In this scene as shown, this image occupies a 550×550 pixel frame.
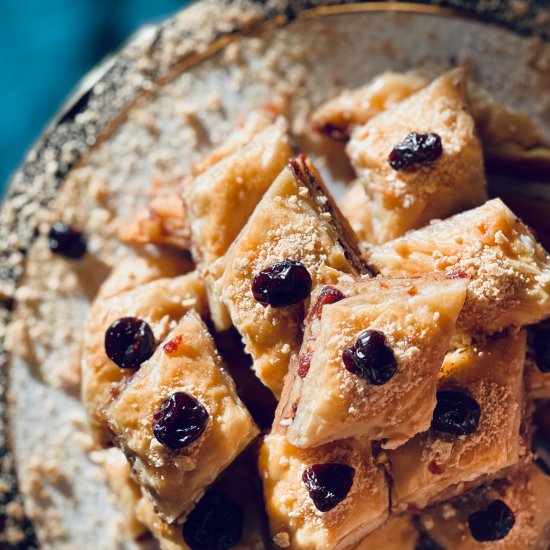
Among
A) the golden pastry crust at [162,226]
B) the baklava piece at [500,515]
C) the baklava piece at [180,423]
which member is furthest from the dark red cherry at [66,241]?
the baklava piece at [500,515]

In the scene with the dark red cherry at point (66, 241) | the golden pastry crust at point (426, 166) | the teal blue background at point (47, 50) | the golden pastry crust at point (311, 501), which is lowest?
the golden pastry crust at point (311, 501)

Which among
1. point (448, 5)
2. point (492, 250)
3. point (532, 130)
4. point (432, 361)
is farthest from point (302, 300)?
point (448, 5)

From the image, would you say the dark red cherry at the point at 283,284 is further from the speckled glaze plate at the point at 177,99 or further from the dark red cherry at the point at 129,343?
the speckled glaze plate at the point at 177,99

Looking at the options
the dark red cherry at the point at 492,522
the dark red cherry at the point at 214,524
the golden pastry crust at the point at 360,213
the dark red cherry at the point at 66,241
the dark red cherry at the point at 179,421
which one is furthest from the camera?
the dark red cherry at the point at 66,241

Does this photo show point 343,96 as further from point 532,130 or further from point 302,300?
point 302,300

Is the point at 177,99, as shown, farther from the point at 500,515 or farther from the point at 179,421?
the point at 500,515

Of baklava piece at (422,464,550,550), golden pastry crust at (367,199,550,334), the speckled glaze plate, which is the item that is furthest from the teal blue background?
baklava piece at (422,464,550,550)

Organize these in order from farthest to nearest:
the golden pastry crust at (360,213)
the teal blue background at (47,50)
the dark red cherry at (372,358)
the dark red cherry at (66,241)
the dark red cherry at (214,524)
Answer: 1. the teal blue background at (47,50)
2. the dark red cherry at (66,241)
3. the golden pastry crust at (360,213)
4. the dark red cherry at (214,524)
5. the dark red cherry at (372,358)

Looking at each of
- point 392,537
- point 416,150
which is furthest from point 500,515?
point 416,150
